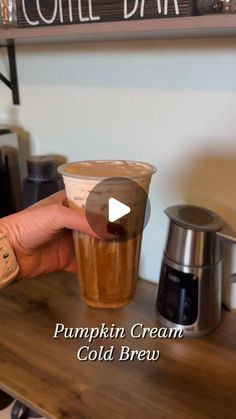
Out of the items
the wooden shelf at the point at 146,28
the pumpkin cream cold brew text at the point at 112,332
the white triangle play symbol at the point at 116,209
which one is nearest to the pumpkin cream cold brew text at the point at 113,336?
the pumpkin cream cold brew text at the point at 112,332

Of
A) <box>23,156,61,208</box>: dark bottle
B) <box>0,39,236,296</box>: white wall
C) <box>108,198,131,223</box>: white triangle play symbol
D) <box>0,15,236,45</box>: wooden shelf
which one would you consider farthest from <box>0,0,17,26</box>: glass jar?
<box>108,198,131,223</box>: white triangle play symbol

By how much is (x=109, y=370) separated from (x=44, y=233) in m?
0.28

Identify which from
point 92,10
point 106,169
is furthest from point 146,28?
point 106,169

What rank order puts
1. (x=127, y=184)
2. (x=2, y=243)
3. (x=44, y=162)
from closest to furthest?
(x=127, y=184) < (x=2, y=243) < (x=44, y=162)

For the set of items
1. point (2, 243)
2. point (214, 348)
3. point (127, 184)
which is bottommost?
point (214, 348)

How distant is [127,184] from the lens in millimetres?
645

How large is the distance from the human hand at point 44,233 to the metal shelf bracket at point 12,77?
1.51 ft

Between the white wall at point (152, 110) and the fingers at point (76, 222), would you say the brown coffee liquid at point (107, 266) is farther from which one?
the white wall at point (152, 110)

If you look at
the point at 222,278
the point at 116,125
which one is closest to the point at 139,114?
the point at 116,125

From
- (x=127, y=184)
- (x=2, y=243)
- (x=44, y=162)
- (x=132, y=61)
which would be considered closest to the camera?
(x=127, y=184)

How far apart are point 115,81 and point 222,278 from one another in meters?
0.51

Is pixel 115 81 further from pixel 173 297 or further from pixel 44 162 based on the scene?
pixel 173 297

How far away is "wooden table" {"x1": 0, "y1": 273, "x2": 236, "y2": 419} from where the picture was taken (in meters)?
0.65
